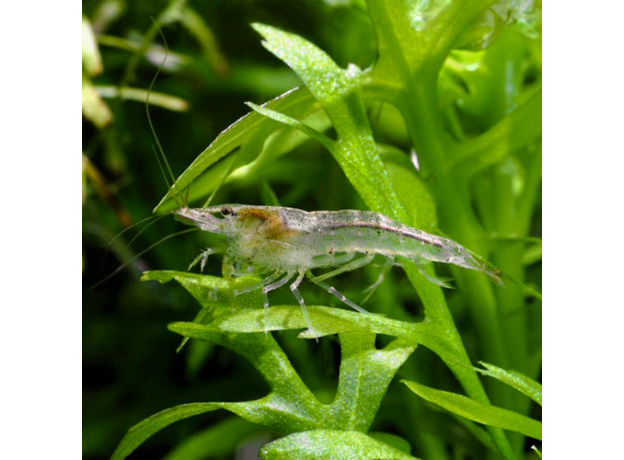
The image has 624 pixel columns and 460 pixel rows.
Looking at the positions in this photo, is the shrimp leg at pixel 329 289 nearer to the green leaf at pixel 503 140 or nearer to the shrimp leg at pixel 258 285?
the shrimp leg at pixel 258 285

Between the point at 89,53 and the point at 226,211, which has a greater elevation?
the point at 89,53

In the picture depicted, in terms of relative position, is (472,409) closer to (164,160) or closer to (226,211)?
(226,211)

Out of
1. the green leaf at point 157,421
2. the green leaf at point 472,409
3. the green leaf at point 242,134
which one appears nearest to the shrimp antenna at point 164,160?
the green leaf at point 242,134

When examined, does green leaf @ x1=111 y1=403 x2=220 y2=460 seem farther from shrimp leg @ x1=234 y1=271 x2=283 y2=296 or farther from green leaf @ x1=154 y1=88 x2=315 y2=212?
green leaf @ x1=154 y1=88 x2=315 y2=212

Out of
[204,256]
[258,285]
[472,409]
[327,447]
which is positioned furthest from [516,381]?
[204,256]

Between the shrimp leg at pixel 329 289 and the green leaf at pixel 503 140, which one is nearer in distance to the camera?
the shrimp leg at pixel 329 289
